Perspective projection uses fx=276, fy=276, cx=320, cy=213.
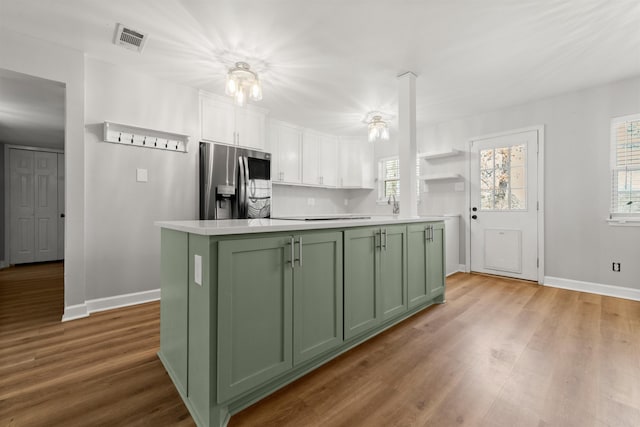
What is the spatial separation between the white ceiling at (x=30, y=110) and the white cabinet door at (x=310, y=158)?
3.16 meters

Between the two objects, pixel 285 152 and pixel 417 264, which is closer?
pixel 417 264

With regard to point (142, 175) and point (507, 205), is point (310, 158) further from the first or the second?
point (507, 205)

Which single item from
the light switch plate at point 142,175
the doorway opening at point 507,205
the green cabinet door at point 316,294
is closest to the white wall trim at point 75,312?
the light switch plate at point 142,175

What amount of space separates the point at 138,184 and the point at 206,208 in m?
0.73

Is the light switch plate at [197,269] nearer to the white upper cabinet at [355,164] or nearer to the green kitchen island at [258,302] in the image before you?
the green kitchen island at [258,302]

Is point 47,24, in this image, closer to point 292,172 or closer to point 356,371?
A: point 292,172

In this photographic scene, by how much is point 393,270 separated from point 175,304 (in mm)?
1594

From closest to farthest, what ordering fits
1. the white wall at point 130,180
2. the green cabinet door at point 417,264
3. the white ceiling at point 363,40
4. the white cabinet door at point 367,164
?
1. the white ceiling at point 363,40
2. the green cabinet door at point 417,264
3. the white wall at point 130,180
4. the white cabinet door at point 367,164

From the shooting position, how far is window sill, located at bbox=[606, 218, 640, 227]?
3.03m

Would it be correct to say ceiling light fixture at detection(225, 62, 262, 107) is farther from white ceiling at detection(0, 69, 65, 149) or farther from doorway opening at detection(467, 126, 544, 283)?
doorway opening at detection(467, 126, 544, 283)

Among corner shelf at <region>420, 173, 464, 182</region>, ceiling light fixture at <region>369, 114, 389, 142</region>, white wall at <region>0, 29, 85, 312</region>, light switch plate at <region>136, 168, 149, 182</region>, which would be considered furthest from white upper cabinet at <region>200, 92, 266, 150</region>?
corner shelf at <region>420, 173, 464, 182</region>

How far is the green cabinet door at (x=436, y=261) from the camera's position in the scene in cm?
274

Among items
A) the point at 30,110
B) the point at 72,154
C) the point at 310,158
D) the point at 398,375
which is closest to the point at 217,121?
the point at 72,154

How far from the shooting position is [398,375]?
5.51 feet
